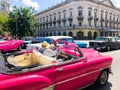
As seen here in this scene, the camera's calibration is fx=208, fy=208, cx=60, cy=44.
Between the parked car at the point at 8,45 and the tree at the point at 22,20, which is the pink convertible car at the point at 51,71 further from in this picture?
the tree at the point at 22,20

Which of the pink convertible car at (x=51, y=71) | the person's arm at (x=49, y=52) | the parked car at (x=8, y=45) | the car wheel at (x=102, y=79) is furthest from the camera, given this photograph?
the parked car at (x=8, y=45)

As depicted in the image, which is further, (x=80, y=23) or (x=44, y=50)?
(x=80, y=23)

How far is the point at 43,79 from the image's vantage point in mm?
3877

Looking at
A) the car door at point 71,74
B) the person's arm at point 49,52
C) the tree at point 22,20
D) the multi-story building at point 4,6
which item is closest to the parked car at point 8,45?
the person's arm at point 49,52

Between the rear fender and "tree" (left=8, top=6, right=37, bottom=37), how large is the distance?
32556 mm

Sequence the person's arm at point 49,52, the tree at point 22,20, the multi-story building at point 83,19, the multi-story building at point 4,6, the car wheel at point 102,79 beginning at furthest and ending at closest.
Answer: the multi-story building at point 4,6
the multi-story building at point 83,19
the tree at point 22,20
the car wheel at point 102,79
the person's arm at point 49,52

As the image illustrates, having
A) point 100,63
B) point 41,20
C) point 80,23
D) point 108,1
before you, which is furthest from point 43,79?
point 41,20

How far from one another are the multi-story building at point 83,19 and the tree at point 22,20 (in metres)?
26.1

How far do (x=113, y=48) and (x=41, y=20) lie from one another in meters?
65.3

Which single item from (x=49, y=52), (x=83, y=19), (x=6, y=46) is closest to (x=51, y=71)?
(x=49, y=52)

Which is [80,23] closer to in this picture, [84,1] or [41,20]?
[84,1]

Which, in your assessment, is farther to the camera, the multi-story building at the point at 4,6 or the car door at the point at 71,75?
the multi-story building at the point at 4,6

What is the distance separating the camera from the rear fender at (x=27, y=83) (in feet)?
11.0

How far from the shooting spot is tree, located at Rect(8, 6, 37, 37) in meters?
35.7
